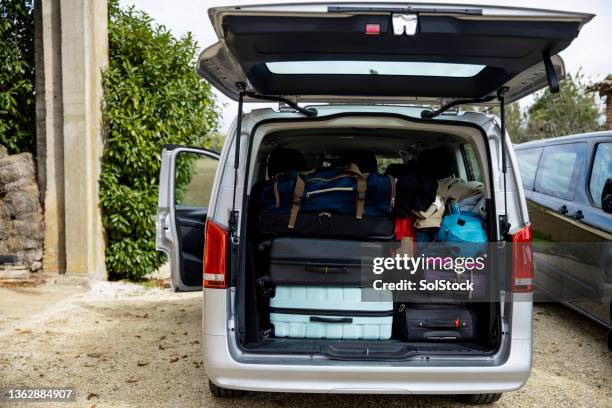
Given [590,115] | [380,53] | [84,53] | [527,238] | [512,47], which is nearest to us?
[512,47]

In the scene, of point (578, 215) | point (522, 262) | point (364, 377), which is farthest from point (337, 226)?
point (578, 215)

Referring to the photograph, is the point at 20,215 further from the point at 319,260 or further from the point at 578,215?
the point at 578,215

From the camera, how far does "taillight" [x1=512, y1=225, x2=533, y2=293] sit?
2.81 meters

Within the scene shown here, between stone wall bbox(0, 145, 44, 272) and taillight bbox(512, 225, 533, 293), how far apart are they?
19.3 feet

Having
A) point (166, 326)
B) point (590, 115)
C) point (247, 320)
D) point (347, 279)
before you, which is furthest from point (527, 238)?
point (590, 115)

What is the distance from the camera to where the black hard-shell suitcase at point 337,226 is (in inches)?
125

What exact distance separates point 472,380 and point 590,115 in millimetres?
17237

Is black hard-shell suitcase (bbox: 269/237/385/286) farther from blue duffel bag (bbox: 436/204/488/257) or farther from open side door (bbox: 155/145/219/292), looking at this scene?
open side door (bbox: 155/145/219/292)

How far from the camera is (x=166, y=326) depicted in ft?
17.2

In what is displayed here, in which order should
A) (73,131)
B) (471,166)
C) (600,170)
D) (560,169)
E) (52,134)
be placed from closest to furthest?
(471,166), (600,170), (560,169), (73,131), (52,134)

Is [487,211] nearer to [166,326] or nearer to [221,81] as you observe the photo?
[221,81]

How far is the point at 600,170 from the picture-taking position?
4664 millimetres

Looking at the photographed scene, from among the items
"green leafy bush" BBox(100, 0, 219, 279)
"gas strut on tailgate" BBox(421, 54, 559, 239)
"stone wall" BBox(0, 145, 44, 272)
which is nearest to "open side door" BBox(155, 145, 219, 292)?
"gas strut on tailgate" BBox(421, 54, 559, 239)

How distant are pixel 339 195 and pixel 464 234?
2.42ft
